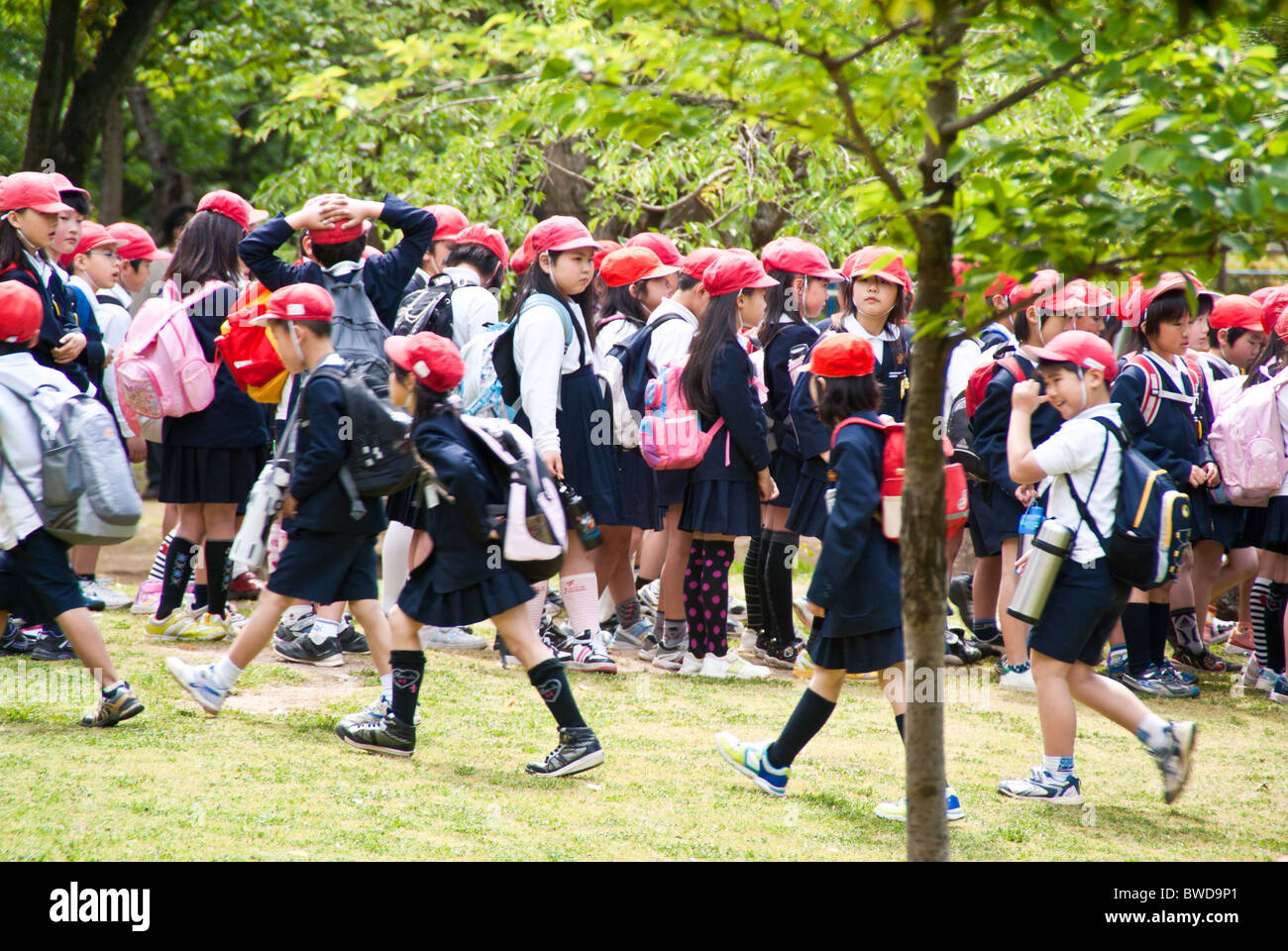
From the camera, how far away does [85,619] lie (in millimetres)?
5012

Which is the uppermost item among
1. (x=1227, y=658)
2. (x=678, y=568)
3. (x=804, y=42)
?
(x=804, y=42)

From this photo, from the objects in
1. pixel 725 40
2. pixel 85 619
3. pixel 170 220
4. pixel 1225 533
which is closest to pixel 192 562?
pixel 85 619

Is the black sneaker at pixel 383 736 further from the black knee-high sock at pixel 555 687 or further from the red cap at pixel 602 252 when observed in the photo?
the red cap at pixel 602 252

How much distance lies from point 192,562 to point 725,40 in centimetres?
511

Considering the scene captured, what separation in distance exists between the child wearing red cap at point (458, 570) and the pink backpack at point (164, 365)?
210 cm

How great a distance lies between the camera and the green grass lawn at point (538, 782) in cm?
414

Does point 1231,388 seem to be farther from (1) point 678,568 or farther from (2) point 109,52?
(2) point 109,52

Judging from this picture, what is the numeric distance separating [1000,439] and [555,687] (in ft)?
10.3

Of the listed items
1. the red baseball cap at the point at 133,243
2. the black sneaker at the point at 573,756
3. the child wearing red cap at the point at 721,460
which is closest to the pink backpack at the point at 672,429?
the child wearing red cap at the point at 721,460

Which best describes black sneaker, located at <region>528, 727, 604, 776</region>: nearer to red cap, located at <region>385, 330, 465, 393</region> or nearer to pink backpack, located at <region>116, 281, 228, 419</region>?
red cap, located at <region>385, 330, 465, 393</region>

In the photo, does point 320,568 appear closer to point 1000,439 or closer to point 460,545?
point 460,545

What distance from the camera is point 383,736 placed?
501 centimetres

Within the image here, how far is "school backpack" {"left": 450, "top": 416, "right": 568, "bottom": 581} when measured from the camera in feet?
15.6

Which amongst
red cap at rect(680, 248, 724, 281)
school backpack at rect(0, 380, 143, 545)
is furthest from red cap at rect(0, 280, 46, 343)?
red cap at rect(680, 248, 724, 281)
